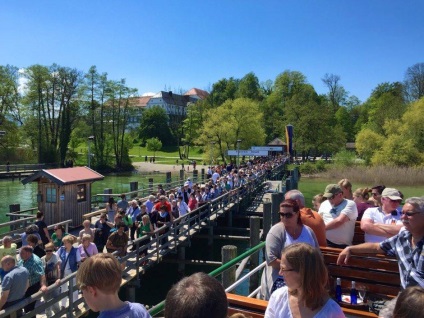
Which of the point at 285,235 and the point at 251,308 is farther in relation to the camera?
the point at 285,235

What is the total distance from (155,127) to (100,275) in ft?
301

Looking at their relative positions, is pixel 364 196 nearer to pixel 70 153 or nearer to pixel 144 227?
pixel 144 227

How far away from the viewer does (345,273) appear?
4383 millimetres

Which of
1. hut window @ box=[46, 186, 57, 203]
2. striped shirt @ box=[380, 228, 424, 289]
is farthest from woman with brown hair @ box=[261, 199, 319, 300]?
hut window @ box=[46, 186, 57, 203]

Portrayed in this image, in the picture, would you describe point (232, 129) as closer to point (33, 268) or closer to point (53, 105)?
point (53, 105)

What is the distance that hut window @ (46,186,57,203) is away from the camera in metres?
13.2

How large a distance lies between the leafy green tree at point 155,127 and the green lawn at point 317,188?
2119 inches

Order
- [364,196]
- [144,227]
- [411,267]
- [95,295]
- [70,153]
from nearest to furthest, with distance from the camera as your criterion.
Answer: [95,295] → [411,267] → [364,196] → [144,227] → [70,153]

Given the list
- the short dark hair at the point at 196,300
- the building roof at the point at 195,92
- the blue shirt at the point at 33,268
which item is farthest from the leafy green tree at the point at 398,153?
the building roof at the point at 195,92

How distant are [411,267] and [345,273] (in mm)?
1132

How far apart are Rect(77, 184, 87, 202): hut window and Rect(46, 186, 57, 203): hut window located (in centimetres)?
96

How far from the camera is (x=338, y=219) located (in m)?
5.19

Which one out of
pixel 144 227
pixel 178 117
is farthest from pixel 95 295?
pixel 178 117

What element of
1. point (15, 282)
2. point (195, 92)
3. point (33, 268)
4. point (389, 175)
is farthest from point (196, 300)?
point (195, 92)
